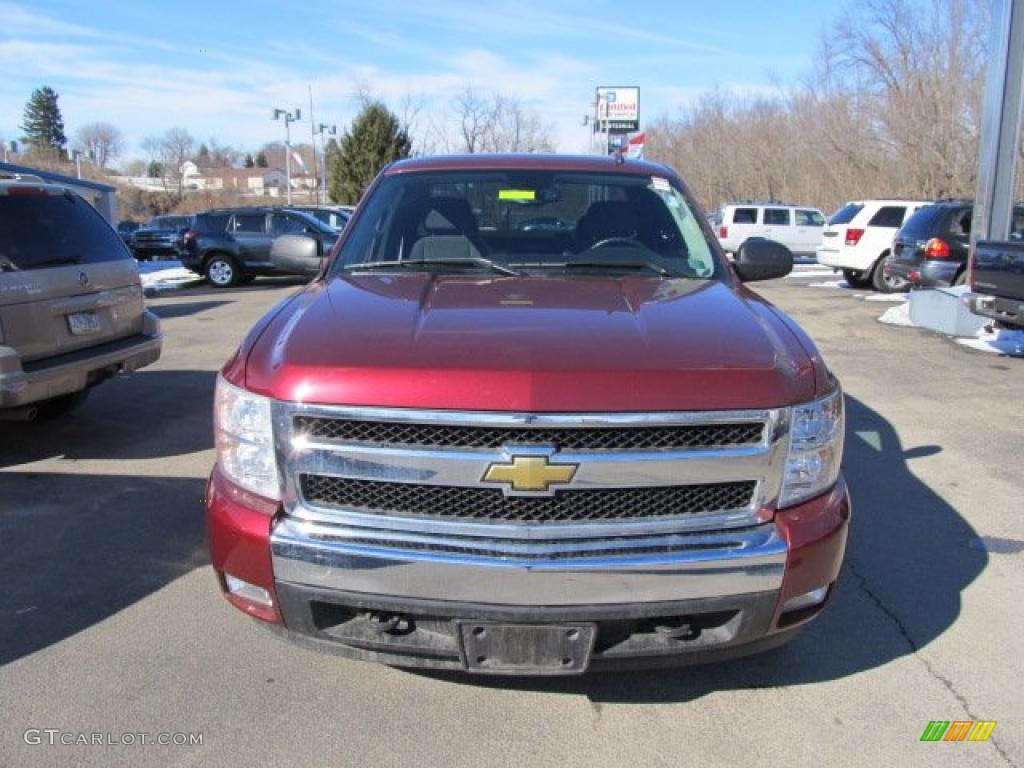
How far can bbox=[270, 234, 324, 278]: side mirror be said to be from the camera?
14.5ft

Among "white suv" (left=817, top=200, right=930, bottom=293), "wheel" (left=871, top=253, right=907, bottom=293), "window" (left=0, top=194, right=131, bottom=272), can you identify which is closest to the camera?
"window" (left=0, top=194, right=131, bottom=272)

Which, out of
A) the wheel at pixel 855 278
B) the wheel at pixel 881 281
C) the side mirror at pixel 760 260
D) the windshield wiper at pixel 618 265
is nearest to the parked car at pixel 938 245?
the wheel at pixel 881 281

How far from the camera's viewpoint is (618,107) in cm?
3853

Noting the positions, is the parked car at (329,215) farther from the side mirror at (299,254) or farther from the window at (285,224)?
the side mirror at (299,254)

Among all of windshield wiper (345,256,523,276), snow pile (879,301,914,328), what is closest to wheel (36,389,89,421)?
windshield wiper (345,256,523,276)

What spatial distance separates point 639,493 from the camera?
8.08ft

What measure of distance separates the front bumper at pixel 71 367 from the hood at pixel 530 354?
2914 millimetres

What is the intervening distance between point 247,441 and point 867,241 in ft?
56.8

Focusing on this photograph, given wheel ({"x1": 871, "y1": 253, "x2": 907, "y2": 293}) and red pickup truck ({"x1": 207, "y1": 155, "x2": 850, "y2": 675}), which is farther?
wheel ({"x1": 871, "y1": 253, "x2": 907, "y2": 293})

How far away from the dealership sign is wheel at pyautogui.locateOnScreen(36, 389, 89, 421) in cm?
3339

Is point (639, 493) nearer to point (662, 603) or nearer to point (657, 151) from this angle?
point (662, 603)

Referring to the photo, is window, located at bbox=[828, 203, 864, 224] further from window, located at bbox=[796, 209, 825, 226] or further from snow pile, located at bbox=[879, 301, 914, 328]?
window, located at bbox=[796, 209, 825, 226]

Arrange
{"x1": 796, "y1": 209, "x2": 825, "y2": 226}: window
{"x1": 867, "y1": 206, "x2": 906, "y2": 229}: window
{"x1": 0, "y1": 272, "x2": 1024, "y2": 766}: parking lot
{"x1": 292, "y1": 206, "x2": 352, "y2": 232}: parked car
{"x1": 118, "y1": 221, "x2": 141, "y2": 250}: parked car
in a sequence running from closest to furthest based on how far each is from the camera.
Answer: {"x1": 0, "y1": 272, "x2": 1024, "y2": 766}: parking lot, {"x1": 867, "y1": 206, "x2": 906, "y2": 229}: window, {"x1": 292, "y1": 206, "x2": 352, "y2": 232}: parked car, {"x1": 796, "y1": 209, "x2": 825, "y2": 226}: window, {"x1": 118, "y1": 221, "x2": 141, "y2": 250}: parked car

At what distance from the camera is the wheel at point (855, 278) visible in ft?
58.6
